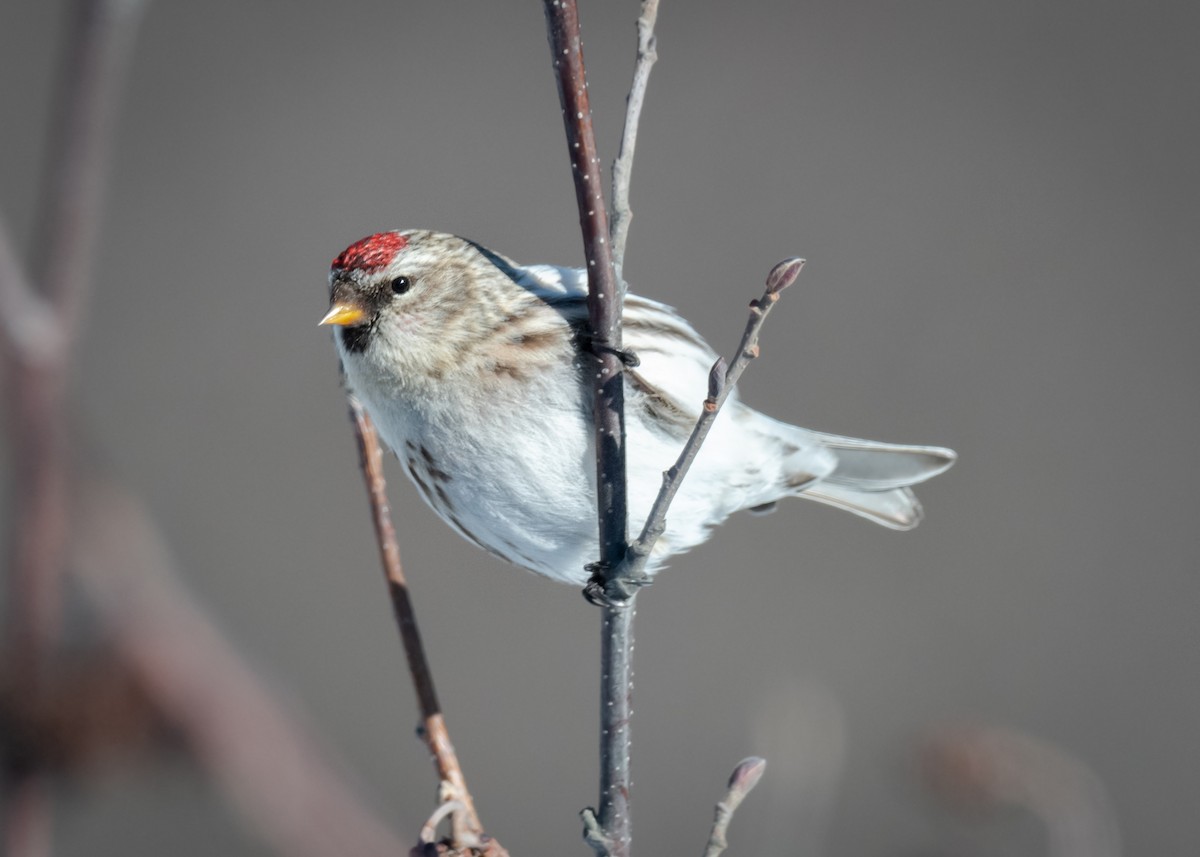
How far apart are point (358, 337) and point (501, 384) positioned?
158mm

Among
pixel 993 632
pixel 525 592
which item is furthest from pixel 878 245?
pixel 525 592

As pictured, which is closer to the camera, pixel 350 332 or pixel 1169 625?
pixel 350 332

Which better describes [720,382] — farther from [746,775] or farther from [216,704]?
[216,704]

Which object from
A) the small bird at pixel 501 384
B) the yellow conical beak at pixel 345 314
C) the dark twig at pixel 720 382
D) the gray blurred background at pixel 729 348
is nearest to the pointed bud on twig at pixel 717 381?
the dark twig at pixel 720 382

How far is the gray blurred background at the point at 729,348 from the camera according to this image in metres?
3.49

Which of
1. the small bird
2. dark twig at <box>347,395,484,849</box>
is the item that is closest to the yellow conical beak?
the small bird

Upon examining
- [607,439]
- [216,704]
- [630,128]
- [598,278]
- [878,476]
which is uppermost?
[630,128]

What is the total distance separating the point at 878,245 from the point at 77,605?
305 cm

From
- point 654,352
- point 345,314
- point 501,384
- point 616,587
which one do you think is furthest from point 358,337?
point 616,587

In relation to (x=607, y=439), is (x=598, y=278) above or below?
above

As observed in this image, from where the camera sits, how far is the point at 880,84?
485 cm

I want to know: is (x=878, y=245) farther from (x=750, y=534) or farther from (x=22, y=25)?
(x=22, y=25)

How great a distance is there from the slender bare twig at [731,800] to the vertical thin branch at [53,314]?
560 mm

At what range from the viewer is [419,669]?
991 millimetres
